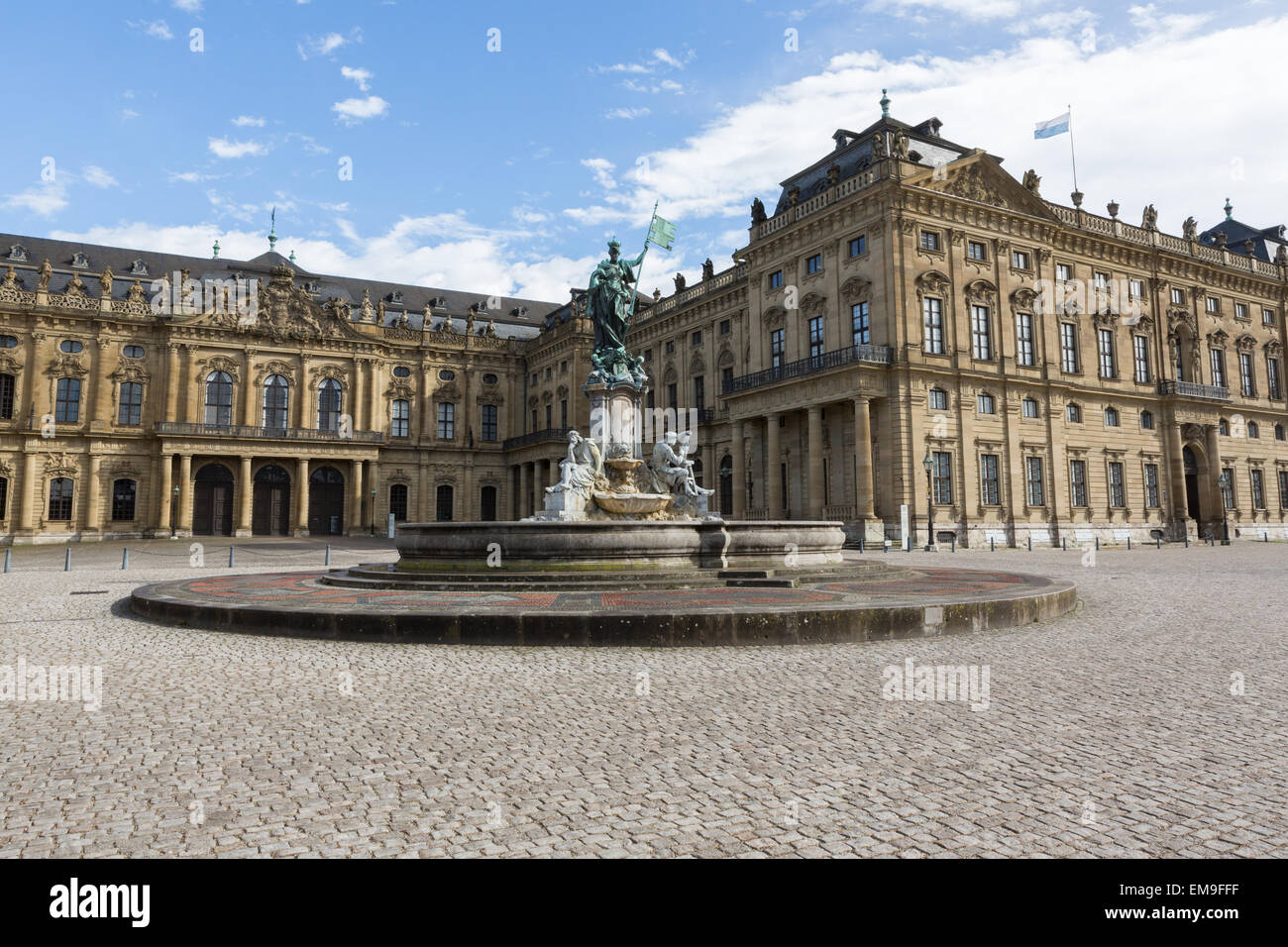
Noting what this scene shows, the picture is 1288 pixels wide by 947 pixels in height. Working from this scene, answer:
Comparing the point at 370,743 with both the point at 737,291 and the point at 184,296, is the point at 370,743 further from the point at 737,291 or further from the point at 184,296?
the point at 184,296

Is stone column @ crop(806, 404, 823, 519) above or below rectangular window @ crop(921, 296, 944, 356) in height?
below

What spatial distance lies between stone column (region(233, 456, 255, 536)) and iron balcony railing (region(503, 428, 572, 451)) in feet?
65.5

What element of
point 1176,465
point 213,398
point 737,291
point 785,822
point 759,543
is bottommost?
point 785,822

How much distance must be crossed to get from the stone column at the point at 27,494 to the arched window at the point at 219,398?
10924mm

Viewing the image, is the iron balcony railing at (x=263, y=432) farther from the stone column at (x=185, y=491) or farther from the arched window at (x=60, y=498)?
the arched window at (x=60, y=498)

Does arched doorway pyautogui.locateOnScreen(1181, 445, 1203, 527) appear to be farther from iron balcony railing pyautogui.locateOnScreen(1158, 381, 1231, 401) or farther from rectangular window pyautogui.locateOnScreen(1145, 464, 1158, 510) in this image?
rectangular window pyautogui.locateOnScreen(1145, 464, 1158, 510)

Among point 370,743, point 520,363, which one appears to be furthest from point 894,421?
point 520,363

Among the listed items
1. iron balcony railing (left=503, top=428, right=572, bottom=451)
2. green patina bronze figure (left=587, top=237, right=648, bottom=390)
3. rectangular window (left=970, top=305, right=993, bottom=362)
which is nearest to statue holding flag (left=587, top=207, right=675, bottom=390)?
green patina bronze figure (left=587, top=237, right=648, bottom=390)

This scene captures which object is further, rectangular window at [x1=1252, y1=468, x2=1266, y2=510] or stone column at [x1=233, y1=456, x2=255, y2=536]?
stone column at [x1=233, y1=456, x2=255, y2=536]

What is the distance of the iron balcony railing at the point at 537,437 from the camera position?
59.2 metres

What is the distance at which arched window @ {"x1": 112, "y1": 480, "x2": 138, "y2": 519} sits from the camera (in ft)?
180

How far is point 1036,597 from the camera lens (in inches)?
447

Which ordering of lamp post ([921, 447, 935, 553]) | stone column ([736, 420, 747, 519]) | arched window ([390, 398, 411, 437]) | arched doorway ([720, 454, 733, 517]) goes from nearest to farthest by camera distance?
lamp post ([921, 447, 935, 553]) → stone column ([736, 420, 747, 519]) → arched doorway ([720, 454, 733, 517]) → arched window ([390, 398, 411, 437])
